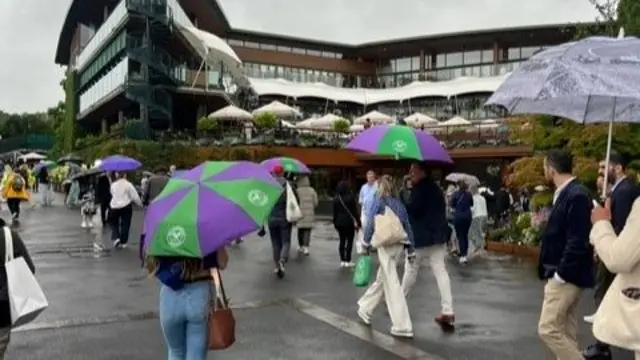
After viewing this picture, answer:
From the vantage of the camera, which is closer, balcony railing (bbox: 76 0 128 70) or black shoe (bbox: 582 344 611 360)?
black shoe (bbox: 582 344 611 360)

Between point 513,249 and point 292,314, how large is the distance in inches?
344

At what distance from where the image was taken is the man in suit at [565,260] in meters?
5.30

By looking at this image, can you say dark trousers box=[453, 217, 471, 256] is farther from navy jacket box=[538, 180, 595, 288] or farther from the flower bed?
navy jacket box=[538, 180, 595, 288]

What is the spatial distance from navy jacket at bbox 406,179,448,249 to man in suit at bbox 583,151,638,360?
64.3 inches

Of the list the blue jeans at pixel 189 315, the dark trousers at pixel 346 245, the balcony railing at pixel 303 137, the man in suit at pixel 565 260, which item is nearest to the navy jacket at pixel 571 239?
the man in suit at pixel 565 260

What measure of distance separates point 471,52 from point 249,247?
51793 millimetres

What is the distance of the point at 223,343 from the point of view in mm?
4367

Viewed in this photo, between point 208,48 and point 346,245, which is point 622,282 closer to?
point 346,245

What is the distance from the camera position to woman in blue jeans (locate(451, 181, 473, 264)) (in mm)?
14438

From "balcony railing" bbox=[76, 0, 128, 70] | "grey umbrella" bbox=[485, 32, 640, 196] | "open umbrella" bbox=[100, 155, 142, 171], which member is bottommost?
"open umbrella" bbox=[100, 155, 142, 171]

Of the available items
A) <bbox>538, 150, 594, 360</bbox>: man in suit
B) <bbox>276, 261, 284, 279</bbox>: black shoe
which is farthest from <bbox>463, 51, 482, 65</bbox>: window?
<bbox>538, 150, 594, 360</bbox>: man in suit

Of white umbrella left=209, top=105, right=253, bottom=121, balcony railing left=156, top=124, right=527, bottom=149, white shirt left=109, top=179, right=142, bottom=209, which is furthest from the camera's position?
white umbrella left=209, top=105, right=253, bottom=121

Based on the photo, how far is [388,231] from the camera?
7.42 metres

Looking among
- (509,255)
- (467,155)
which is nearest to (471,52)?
(467,155)
